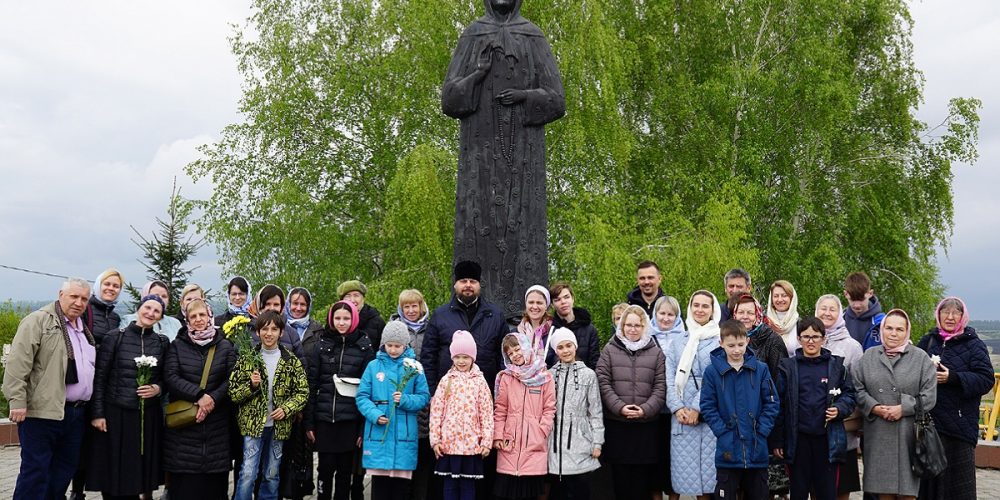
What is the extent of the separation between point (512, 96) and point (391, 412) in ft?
8.97

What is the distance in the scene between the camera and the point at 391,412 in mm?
6078

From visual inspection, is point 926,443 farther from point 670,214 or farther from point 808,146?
point 808,146

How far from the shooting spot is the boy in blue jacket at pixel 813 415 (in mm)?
6047

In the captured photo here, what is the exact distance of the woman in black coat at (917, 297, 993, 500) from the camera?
6.34 metres

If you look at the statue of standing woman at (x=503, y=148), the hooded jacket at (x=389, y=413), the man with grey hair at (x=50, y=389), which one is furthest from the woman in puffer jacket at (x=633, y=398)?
the man with grey hair at (x=50, y=389)

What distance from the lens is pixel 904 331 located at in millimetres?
6195

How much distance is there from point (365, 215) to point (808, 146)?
9.47 meters

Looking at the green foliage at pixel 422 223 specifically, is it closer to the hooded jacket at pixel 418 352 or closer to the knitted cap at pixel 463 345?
the hooded jacket at pixel 418 352

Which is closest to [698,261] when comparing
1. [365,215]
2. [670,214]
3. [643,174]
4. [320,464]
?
[670,214]

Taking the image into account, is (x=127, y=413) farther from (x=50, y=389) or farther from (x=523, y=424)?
(x=523, y=424)

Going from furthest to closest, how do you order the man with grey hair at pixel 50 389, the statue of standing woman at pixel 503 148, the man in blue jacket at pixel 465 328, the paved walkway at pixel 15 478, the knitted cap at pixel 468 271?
the paved walkway at pixel 15 478 → the statue of standing woman at pixel 503 148 → the knitted cap at pixel 468 271 → the man in blue jacket at pixel 465 328 → the man with grey hair at pixel 50 389

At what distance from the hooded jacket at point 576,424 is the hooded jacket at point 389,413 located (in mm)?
908

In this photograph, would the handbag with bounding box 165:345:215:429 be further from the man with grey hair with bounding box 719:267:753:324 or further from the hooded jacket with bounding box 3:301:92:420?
the man with grey hair with bounding box 719:267:753:324

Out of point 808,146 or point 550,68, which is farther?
point 808,146
